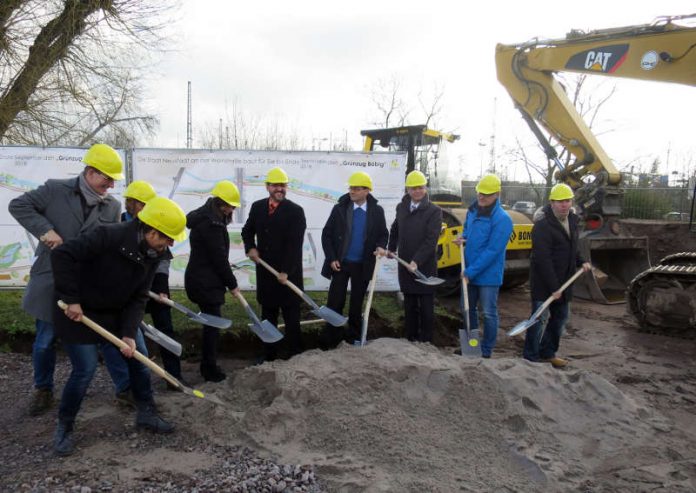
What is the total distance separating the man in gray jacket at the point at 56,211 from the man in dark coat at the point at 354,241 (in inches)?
92.1

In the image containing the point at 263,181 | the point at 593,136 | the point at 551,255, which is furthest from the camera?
the point at 593,136

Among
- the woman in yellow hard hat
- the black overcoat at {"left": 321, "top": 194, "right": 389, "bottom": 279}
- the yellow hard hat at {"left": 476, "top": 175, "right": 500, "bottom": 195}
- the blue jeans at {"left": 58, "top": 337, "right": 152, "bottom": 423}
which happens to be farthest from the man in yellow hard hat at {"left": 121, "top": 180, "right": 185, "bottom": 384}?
the yellow hard hat at {"left": 476, "top": 175, "right": 500, "bottom": 195}

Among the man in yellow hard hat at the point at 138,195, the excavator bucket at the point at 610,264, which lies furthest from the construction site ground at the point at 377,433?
the excavator bucket at the point at 610,264

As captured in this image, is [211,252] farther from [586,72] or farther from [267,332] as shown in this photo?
[586,72]

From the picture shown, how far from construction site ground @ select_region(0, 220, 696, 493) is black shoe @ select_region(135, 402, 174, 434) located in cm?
7

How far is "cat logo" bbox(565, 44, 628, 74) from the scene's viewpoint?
829cm

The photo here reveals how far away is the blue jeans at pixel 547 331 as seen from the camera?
5.39 m

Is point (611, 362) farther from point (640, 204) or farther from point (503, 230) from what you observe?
point (640, 204)

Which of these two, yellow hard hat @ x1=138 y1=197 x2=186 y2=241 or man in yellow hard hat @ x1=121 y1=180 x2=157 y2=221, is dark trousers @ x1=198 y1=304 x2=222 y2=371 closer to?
man in yellow hard hat @ x1=121 y1=180 x2=157 y2=221

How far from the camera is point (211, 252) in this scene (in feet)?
15.0

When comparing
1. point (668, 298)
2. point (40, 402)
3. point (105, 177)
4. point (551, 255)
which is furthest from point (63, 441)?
point (668, 298)

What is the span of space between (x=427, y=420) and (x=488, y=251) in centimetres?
210

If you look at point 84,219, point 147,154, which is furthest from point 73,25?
point 84,219

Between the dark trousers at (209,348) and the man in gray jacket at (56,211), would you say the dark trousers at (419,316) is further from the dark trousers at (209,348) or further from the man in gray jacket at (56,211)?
the man in gray jacket at (56,211)
